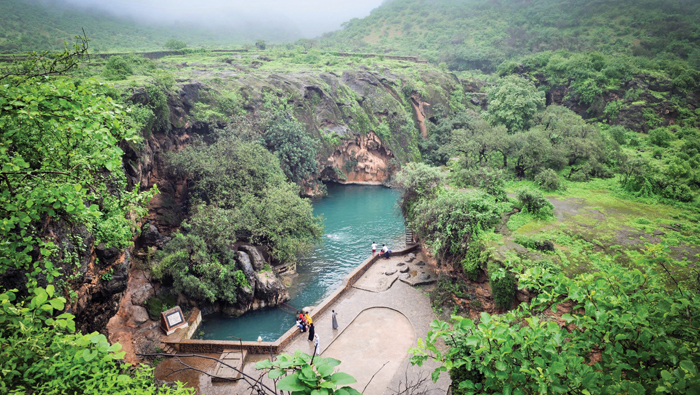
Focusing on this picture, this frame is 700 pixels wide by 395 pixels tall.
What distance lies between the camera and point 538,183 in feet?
70.2

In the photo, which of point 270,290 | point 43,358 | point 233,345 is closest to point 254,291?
point 270,290

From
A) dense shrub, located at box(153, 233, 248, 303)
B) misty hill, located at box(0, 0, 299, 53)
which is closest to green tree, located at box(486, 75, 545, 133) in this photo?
dense shrub, located at box(153, 233, 248, 303)

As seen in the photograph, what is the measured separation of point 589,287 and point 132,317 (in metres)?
17.7

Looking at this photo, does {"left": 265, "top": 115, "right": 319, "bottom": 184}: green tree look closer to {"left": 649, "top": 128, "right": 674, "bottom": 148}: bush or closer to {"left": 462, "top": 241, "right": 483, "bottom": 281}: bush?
{"left": 462, "top": 241, "right": 483, "bottom": 281}: bush

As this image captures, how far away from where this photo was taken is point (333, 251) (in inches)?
1017

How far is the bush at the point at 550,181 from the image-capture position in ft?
66.5

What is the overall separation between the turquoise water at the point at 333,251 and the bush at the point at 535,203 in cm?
934

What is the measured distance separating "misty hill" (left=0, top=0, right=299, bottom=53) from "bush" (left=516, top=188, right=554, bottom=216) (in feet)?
138

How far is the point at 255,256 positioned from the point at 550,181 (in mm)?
17735

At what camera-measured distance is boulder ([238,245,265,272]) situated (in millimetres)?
19875

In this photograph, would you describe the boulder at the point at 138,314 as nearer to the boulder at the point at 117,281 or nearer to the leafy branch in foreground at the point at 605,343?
the boulder at the point at 117,281

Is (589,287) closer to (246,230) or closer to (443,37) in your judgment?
(246,230)

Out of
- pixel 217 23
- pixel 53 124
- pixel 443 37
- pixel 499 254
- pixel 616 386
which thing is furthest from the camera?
pixel 217 23

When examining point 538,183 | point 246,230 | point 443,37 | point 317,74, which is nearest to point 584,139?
point 538,183
